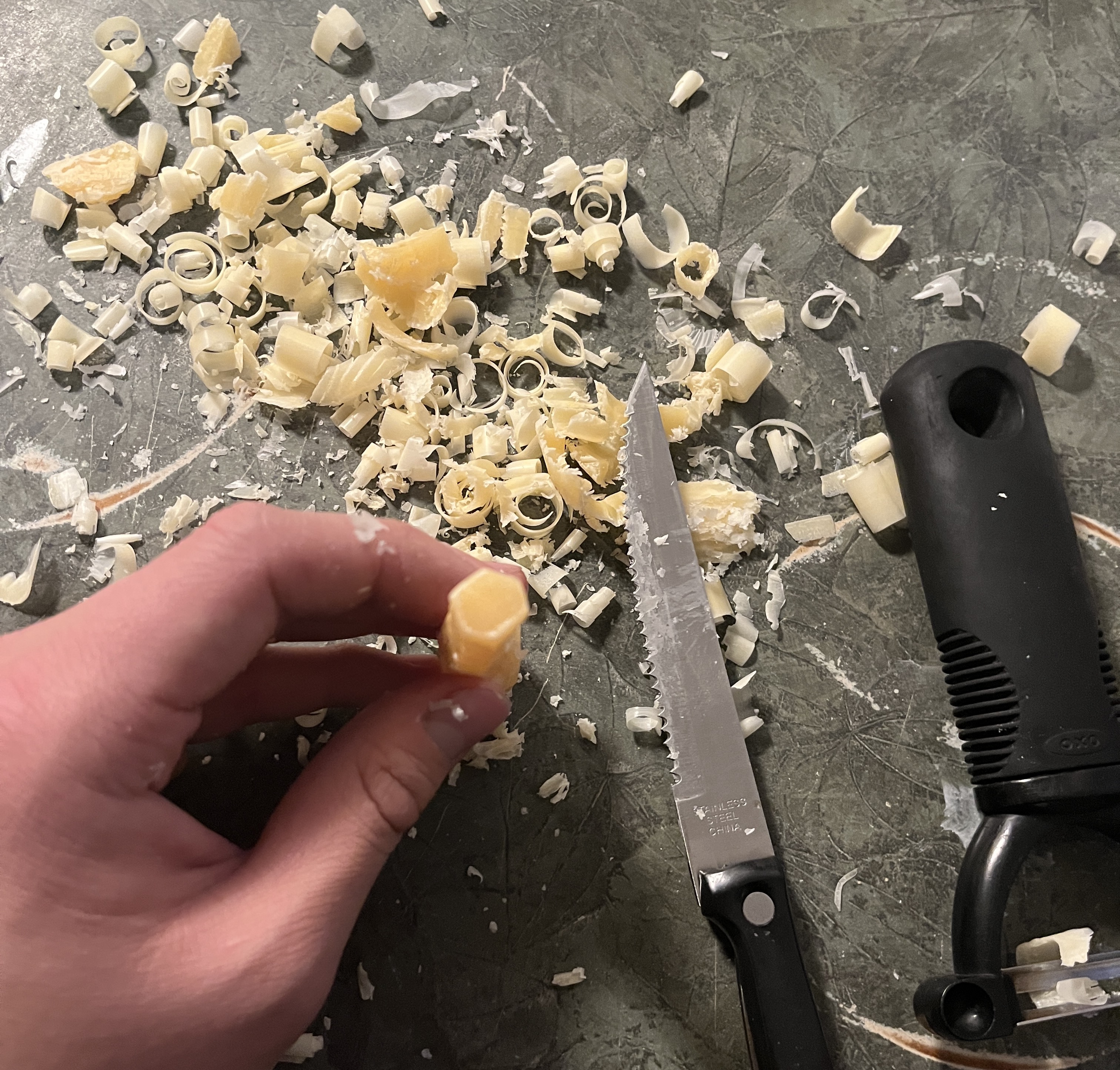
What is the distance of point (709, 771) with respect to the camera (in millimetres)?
1071

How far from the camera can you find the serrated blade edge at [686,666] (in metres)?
1.06

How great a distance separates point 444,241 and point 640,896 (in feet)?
3.02

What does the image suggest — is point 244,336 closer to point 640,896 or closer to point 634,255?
point 634,255

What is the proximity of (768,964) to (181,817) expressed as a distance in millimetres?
664

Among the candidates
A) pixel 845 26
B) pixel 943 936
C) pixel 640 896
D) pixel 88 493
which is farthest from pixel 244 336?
pixel 943 936

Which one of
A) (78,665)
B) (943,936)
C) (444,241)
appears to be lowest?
(943,936)

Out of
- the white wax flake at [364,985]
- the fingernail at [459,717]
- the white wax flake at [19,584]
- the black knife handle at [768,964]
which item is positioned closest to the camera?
the fingernail at [459,717]

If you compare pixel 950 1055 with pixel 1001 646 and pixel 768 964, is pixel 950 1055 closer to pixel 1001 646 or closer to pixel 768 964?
pixel 768 964

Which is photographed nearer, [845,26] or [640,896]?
[640,896]

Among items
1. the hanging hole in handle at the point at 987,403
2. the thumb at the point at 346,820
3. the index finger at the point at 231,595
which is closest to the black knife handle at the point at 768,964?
the thumb at the point at 346,820

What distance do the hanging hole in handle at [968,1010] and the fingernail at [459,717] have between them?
0.63 metres

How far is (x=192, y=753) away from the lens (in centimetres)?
114

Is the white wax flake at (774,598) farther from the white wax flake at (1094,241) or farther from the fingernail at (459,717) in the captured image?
the white wax flake at (1094,241)

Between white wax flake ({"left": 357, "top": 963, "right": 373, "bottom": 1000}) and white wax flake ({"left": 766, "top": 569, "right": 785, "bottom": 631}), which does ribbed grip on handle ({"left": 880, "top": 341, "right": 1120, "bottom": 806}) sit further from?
white wax flake ({"left": 357, "top": 963, "right": 373, "bottom": 1000})
